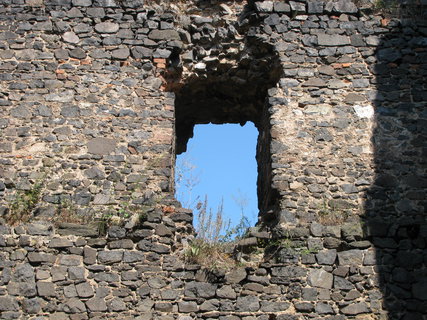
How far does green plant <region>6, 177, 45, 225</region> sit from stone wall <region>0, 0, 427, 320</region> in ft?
0.06

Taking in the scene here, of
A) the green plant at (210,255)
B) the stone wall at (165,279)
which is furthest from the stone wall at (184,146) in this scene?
the green plant at (210,255)

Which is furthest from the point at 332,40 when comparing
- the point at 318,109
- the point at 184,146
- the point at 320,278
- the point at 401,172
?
the point at 320,278

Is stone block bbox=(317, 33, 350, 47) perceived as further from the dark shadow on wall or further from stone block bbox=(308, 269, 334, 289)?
stone block bbox=(308, 269, 334, 289)

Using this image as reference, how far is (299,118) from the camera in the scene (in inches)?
284

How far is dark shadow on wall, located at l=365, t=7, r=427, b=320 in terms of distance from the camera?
20.2 feet

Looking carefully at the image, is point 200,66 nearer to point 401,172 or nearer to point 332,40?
point 332,40

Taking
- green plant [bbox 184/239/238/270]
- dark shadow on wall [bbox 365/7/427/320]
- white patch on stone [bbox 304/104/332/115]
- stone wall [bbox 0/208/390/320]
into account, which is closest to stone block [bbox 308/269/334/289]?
stone wall [bbox 0/208/390/320]

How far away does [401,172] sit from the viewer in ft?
22.6

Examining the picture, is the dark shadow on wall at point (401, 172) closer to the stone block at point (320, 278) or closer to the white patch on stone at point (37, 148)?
the stone block at point (320, 278)

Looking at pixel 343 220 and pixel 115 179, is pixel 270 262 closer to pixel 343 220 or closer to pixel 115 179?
pixel 343 220

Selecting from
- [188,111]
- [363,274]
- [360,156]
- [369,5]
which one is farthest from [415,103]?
[188,111]

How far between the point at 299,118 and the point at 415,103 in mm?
1383

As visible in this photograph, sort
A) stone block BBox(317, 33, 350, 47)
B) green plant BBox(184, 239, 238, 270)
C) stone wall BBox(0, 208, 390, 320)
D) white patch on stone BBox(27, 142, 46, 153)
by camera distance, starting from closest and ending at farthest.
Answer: stone wall BBox(0, 208, 390, 320) < green plant BBox(184, 239, 238, 270) < white patch on stone BBox(27, 142, 46, 153) < stone block BBox(317, 33, 350, 47)

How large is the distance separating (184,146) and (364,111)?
2.58 meters
